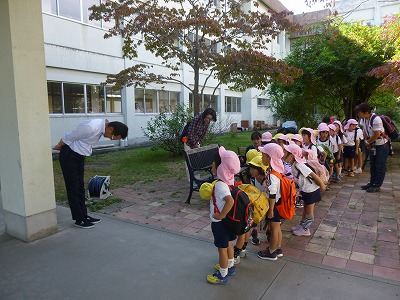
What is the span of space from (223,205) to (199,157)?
2981 millimetres

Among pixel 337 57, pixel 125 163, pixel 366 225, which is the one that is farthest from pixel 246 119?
pixel 366 225

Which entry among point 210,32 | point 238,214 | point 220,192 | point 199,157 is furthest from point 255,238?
point 210,32

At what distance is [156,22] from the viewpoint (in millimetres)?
7199

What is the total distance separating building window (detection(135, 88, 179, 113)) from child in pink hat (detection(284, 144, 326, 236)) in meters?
12.1

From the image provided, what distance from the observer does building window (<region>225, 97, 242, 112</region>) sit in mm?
24414

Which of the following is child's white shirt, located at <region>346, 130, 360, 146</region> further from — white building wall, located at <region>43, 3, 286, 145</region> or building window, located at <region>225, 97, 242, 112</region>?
building window, located at <region>225, 97, 242, 112</region>

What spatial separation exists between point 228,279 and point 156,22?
6065mm

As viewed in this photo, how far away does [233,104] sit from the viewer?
25375 mm

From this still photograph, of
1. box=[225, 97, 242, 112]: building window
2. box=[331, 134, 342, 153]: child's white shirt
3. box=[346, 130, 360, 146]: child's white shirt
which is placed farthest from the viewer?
box=[225, 97, 242, 112]: building window

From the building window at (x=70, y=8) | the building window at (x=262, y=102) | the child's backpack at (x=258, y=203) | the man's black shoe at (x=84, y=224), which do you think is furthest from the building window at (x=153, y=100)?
the child's backpack at (x=258, y=203)

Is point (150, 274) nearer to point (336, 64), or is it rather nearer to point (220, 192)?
point (220, 192)

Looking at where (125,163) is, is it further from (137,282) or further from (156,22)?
(137,282)

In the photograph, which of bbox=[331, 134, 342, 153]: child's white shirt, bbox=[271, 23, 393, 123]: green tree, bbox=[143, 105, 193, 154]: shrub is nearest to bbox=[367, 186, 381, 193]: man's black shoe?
bbox=[331, 134, 342, 153]: child's white shirt

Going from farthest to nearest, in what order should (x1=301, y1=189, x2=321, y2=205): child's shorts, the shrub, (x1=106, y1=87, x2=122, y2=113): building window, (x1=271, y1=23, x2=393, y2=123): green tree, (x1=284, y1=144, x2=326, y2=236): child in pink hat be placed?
1. (x1=106, y1=87, x2=122, y2=113): building window
2. (x1=271, y1=23, x2=393, y2=123): green tree
3. the shrub
4. (x1=301, y1=189, x2=321, y2=205): child's shorts
5. (x1=284, y1=144, x2=326, y2=236): child in pink hat
